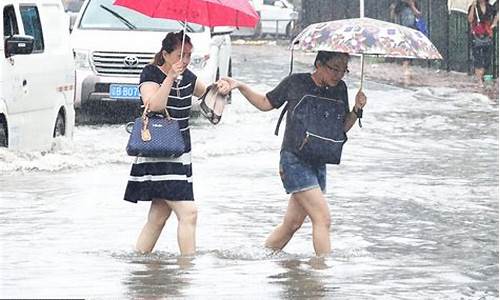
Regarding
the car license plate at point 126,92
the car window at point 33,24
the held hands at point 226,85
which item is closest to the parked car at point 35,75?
the car window at point 33,24

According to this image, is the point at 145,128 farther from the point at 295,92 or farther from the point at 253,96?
the point at 295,92

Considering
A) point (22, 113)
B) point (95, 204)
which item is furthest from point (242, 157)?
point (95, 204)

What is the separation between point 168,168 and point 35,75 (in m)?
6.42

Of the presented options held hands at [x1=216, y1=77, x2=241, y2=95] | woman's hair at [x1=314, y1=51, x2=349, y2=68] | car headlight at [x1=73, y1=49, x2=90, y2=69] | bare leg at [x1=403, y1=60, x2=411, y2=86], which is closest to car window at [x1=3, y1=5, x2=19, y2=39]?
car headlight at [x1=73, y1=49, x2=90, y2=69]

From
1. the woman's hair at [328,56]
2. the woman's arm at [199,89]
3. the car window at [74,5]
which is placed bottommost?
the car window at [74,5]

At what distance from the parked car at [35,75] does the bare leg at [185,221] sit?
18.0 ft

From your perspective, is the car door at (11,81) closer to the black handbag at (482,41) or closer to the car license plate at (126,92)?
the car license plate at (126,92)

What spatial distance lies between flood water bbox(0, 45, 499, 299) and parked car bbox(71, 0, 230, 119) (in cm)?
51

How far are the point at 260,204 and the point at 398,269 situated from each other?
143 inches

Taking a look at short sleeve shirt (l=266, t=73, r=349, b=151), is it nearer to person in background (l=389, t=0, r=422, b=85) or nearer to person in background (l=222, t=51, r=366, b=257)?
person in background (l=222, t=51, r=366, b=257)

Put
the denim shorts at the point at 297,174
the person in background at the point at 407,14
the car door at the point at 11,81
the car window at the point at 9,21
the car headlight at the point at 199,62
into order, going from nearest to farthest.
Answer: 1. the denim shorts at the point at 297,174
2. the car door at the point at 11,81
3. the car window at the point at 9,21
4. the car headlight at the point at 199,62
5. the person in background at the point at 407,14

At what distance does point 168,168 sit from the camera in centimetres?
964

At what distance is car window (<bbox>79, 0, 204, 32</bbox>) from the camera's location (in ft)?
70.8

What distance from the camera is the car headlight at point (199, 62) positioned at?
21.5m
